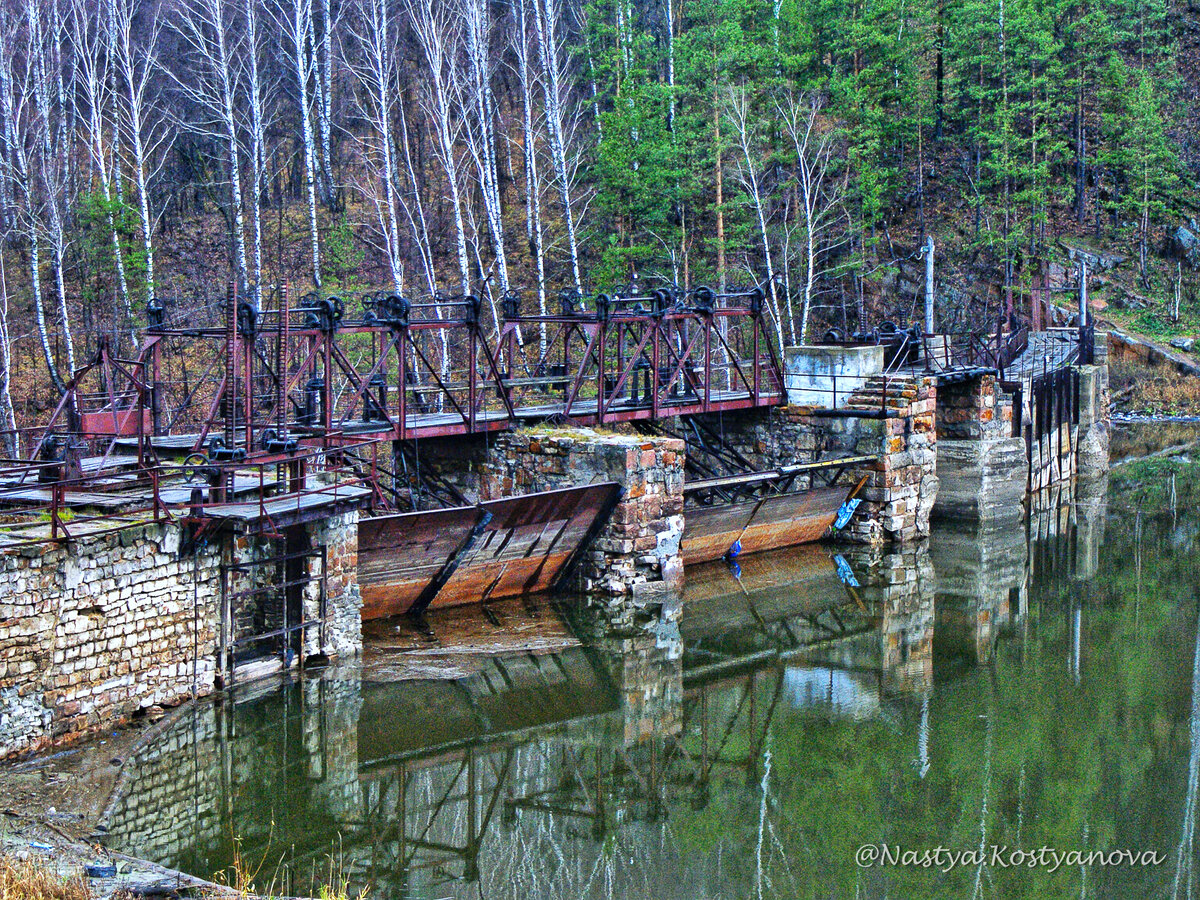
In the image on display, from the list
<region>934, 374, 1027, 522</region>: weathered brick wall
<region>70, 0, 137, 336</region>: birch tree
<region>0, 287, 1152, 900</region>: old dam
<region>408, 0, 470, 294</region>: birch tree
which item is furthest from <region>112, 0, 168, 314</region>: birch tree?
<region>934, 374, 1027, 522</region>: weathered brick wall

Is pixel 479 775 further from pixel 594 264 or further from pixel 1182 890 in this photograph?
pixel 594 264

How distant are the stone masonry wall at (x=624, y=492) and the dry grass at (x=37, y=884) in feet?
38.0

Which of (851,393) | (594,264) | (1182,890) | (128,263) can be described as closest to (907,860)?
(1182,890)

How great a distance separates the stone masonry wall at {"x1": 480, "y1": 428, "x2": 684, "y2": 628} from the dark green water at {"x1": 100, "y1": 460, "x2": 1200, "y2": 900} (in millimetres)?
968

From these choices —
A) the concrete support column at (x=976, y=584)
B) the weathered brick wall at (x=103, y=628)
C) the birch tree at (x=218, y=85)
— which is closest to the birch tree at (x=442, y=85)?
the birch tree at (x=218, y=85)

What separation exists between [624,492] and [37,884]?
12233mm

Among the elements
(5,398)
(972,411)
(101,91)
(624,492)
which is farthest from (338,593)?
(101,91)

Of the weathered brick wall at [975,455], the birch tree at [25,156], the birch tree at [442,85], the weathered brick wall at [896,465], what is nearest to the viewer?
the weathered brick wall at [896,465]

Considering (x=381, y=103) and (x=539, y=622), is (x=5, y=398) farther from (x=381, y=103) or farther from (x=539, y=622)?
(x=539, y=622)

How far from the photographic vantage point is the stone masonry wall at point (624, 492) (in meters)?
20.3

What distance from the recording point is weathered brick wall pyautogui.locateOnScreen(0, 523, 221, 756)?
495 inches

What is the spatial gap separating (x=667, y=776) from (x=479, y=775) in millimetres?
2101

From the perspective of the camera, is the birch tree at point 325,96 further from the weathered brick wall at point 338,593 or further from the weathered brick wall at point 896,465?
the weathered brick wall at point 338,593

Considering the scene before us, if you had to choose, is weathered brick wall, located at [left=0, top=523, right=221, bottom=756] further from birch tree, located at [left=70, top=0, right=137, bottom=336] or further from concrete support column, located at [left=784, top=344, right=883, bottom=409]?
birch tree, located at [left=70, top=0, right=137, bottom=336]
